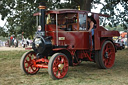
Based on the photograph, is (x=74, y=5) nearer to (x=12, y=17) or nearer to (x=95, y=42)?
(x=12, y=17)

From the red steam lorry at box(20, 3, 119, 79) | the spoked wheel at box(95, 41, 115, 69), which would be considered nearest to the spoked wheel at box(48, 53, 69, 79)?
the red steam lorry at box(20, 3, 119, 79)

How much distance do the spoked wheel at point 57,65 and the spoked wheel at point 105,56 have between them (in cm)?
186

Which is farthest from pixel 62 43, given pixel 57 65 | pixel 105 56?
pixel 105 56

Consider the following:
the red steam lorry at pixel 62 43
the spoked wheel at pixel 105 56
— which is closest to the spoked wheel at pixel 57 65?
the red steam lorry at pixel 62 43

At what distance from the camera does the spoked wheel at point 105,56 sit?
7.80 m

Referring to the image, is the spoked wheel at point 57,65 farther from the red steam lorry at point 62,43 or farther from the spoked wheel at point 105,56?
the spoked wheel at point 105,56

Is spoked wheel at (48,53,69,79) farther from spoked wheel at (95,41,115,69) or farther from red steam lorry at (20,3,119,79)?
spoked wheel at (95,41,115,69)

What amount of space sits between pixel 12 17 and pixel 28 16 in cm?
138

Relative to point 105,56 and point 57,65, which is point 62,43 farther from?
point 105,56

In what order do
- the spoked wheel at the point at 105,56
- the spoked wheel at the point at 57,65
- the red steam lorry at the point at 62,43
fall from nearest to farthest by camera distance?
the spoked wheel at the point at 57,65, the red steam lorry at the point at 62,43, the spoked wheel at the point at 105,56

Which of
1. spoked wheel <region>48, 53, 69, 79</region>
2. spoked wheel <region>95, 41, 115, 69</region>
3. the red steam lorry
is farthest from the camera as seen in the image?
spoked wheel <region>95, 41, 115, 69</region>

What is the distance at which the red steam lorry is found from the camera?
6.35 m

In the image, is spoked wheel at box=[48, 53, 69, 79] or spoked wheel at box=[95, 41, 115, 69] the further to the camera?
spoked wheel at box=[95, 41, 115, 69]

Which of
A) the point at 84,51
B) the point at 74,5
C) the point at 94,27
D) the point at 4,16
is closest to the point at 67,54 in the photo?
the point at 84,51
